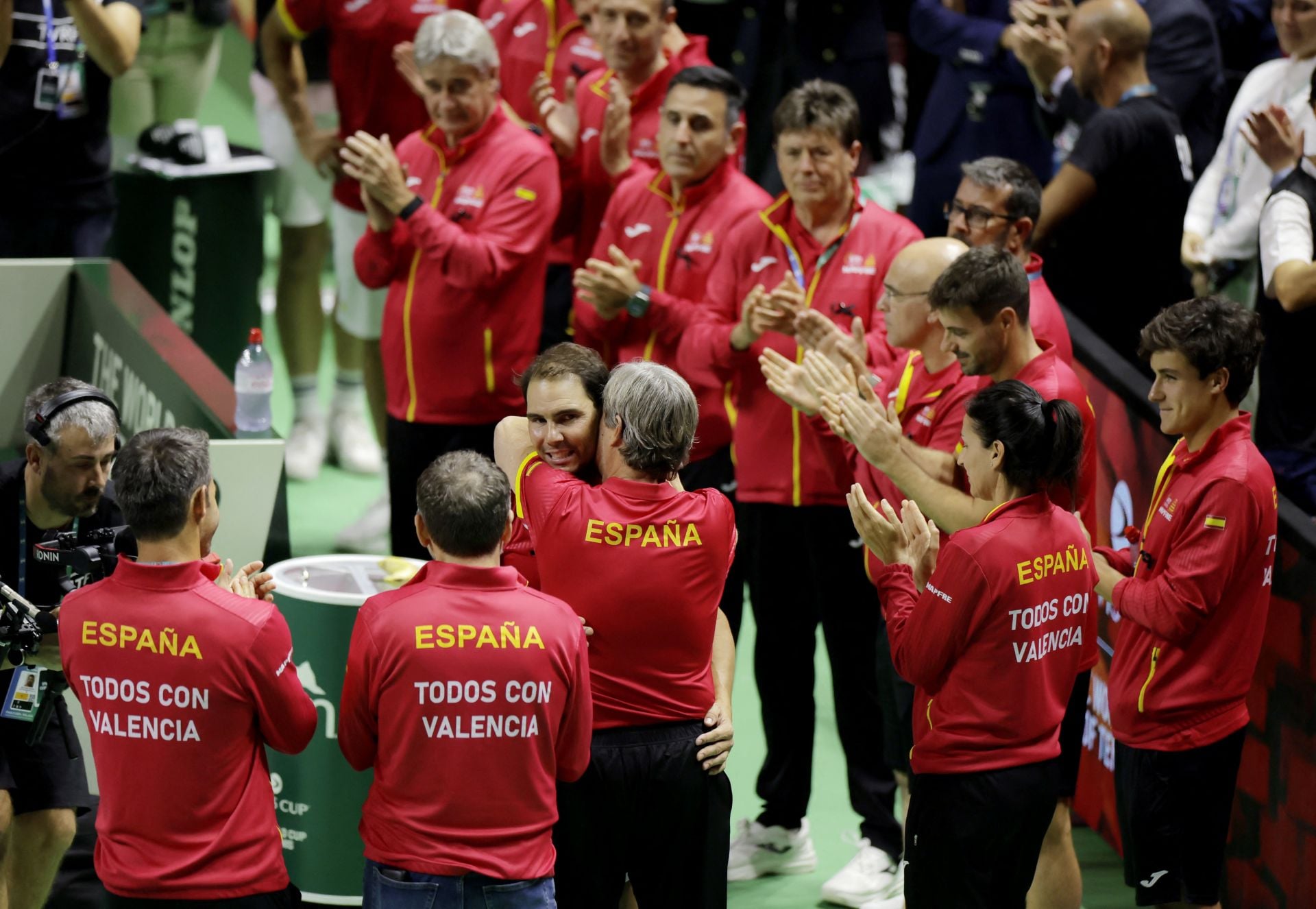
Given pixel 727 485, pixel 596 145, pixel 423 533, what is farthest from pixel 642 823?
pixel 596 145

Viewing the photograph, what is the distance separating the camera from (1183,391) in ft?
14.2

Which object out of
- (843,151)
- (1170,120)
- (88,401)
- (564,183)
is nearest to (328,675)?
(88,401)

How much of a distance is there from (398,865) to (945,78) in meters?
5.17

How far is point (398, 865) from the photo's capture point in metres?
3.53

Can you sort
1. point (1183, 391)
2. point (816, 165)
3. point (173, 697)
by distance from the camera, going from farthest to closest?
point (816, 165) < point (1183, 391) < point (173, 697)

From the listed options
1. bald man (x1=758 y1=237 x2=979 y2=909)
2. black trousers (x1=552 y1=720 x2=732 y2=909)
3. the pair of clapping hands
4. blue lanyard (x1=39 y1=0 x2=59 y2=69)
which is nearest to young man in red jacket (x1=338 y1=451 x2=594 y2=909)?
black trousers (x1=552 y1=720 x2=732 y2=909)

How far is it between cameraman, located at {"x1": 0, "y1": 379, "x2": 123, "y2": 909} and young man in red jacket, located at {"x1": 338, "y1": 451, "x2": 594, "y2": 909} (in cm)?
105

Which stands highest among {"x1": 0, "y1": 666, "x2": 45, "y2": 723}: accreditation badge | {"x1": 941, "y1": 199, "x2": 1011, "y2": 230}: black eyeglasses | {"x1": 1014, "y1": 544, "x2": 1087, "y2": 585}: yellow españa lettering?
{"x1": 941, "y1": 199, "x2": 1011, "y2": 230}: black eyeglasses

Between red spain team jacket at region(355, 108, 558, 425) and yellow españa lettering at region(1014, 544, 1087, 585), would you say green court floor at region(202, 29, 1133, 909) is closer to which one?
red spain team jacket at region(355, 108, 558, 425)

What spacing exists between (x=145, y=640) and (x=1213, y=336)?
261cm

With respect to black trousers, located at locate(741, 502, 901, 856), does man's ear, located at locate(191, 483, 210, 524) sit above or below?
above

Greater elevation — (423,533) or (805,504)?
(423,533)

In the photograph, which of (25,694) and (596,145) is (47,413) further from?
(596,145)

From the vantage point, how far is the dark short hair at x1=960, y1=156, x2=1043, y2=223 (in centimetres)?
515
